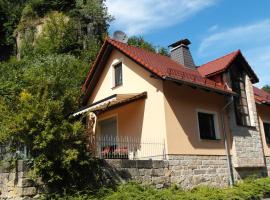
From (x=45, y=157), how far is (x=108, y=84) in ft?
30.5

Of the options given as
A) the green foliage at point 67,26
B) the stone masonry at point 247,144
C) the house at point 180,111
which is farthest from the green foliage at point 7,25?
the stone masonry at point 247,144

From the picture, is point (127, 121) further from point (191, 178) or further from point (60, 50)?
point (60, 50)

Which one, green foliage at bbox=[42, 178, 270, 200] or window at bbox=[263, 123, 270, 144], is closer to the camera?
green foliage at bbox=[42, 178, 270, 200]

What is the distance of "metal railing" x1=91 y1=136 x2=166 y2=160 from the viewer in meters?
12.8

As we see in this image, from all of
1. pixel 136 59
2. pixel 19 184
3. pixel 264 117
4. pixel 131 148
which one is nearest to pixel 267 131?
pixel 264 117

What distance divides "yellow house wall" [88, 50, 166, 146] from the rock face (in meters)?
5.94

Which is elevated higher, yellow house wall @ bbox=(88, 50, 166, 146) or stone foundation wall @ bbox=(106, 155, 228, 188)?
yellow house wall @ bbox=(88, 50, 166, 146)

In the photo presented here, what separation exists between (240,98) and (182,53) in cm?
396

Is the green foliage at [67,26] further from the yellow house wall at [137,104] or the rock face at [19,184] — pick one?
the rock face at [19,184]

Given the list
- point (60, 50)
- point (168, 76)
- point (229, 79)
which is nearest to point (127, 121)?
point (168, 76)

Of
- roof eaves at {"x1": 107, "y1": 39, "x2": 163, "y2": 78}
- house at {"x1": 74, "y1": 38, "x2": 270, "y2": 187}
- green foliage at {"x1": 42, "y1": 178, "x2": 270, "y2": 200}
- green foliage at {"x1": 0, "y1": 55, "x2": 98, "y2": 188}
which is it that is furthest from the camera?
house at {"x1": 74, "y1": 38, "x2": 270, "y2": 187}

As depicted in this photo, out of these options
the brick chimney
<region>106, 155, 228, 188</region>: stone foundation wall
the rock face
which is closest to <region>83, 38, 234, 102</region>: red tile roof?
the brick chimney

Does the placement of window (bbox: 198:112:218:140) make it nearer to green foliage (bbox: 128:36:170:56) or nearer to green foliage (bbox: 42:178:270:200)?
green foliage (bbox: 42:178:270:200)

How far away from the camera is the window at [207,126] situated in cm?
1570
